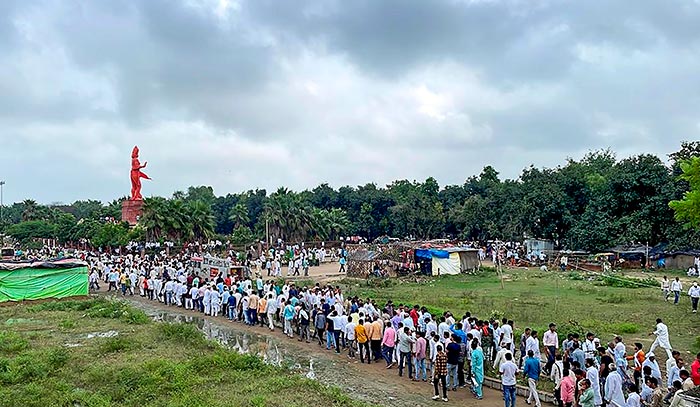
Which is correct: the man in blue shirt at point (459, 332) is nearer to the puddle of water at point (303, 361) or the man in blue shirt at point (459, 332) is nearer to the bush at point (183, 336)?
the puddle of water at point (303, 361)

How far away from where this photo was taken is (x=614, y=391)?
35.0 feet

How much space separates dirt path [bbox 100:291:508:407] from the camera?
1291 centimetres

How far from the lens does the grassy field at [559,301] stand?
63.7ft

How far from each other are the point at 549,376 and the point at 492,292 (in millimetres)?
15672

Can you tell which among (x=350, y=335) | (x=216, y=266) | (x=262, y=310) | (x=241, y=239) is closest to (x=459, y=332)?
(x=350, y=335)

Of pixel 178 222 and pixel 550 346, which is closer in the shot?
pixel 550 346

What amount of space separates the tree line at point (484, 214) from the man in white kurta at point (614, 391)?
15.1 metres

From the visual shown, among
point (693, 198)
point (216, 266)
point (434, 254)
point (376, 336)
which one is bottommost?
point (376, 336)

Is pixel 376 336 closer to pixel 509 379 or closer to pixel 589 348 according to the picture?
pixel 509 379

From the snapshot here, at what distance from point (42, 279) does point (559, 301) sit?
80.2 ft

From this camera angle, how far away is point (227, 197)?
102 metres

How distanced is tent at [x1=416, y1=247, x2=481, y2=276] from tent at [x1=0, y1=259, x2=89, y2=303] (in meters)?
20.7

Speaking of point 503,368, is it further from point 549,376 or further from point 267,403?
point 267,403

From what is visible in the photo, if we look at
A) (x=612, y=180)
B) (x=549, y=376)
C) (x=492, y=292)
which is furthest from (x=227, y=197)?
(x=549, y=376)
